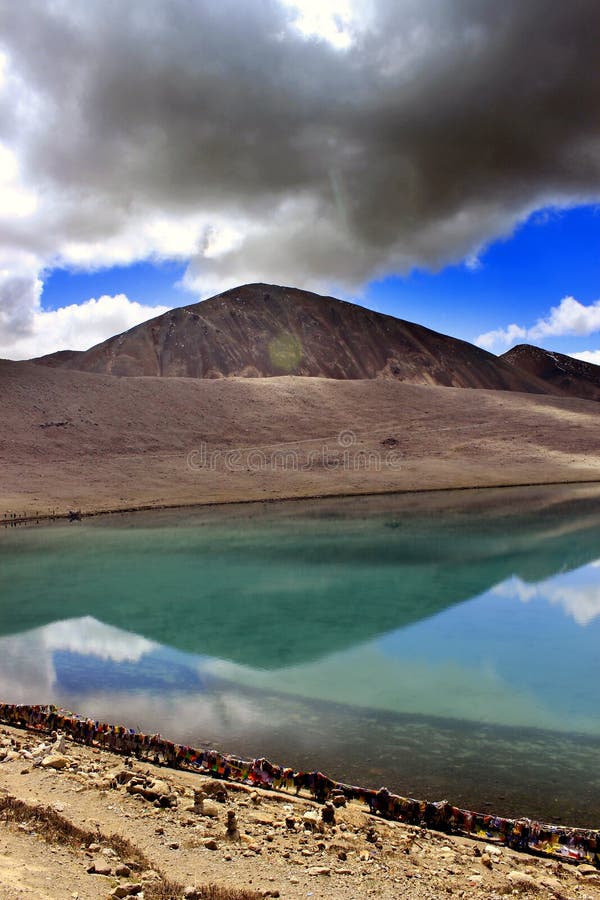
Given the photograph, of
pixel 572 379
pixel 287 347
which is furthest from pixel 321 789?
pixel 572 379

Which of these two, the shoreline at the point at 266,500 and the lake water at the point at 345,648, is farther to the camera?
the shoreline at the point at 266,500

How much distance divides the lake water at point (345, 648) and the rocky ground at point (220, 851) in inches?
83.9

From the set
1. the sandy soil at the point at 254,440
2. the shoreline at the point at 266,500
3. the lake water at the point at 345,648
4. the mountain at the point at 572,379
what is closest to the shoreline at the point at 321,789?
the lake water at the point at 345,648

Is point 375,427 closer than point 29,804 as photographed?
No

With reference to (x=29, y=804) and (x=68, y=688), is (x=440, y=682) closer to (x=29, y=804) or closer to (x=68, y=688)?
(x=68, y=688)

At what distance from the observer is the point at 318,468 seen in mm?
68750

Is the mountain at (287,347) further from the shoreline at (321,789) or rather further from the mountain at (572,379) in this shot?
the shoreline at (321,789)

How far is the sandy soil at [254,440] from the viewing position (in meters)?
59.4

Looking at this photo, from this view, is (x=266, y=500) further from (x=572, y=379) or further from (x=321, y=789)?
(x=572, y=379)

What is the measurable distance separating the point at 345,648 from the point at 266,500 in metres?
37.4

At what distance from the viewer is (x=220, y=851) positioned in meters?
8.26

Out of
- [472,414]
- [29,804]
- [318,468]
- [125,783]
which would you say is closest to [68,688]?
[125,783]

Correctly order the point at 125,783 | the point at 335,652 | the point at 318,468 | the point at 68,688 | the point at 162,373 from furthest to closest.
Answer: the point at 162,373
the point at 318,468
the point at 335,652
the point at 68,688
the point at 125,783

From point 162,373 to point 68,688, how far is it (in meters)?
125
